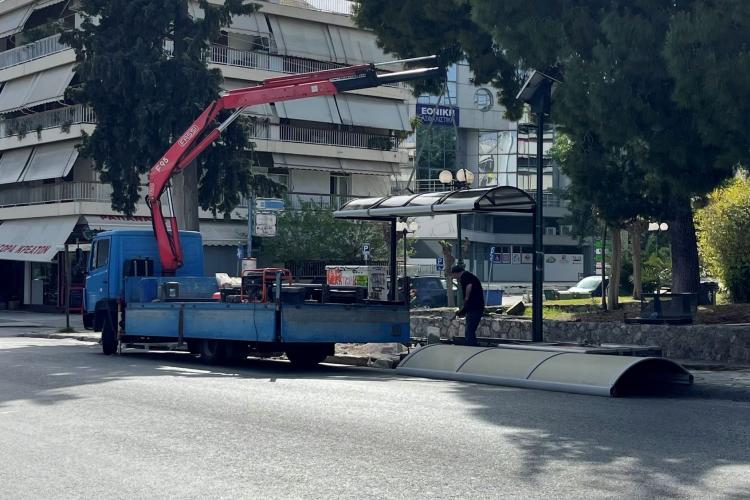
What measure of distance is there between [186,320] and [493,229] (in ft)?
180

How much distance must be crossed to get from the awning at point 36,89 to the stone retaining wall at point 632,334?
26.3 meters

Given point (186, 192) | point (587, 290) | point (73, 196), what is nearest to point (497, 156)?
point (587, 290)

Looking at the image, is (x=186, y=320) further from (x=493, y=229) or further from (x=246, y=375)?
(x=493, y=229)

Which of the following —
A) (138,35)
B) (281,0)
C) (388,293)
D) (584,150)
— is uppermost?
(281,0)

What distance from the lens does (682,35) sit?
54.3ft

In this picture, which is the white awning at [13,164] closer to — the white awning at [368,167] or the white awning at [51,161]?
the white awning at [51,161]

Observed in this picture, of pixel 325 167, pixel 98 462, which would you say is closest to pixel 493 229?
pixel 325 167

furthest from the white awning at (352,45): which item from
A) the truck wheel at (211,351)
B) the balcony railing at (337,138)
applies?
the truck wheel at (211,351)

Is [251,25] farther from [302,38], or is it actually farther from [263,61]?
[302,38]

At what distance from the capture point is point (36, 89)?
158ft

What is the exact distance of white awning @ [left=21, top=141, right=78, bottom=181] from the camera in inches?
1815

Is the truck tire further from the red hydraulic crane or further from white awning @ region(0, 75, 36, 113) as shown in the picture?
white awning @ region(0, 75, 36, 113)

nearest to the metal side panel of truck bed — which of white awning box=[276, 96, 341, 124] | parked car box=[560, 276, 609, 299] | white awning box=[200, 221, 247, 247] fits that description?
white awning box=[200, 221, 247, 247]

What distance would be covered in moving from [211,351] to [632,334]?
7644mm
